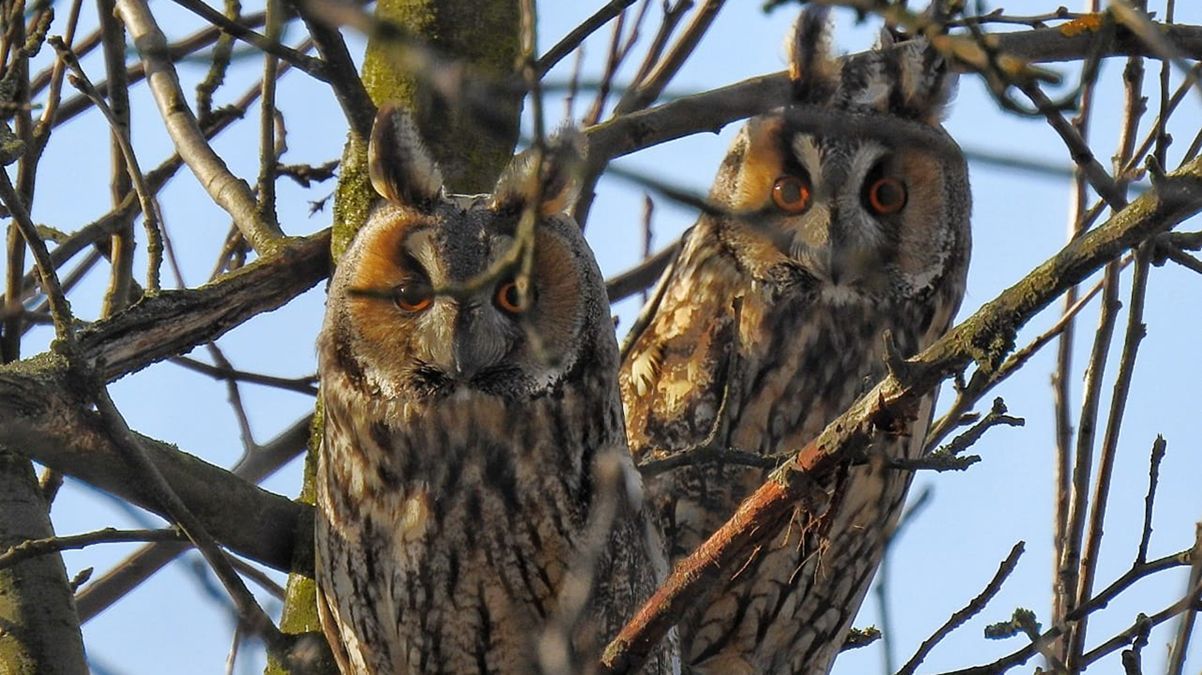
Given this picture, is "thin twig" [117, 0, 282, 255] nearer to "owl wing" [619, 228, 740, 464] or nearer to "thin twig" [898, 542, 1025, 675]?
"owl wing" [619, 228, 740, 464]

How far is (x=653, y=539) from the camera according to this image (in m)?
3.68

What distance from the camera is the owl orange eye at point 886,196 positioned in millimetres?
4266

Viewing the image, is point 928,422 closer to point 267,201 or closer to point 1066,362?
point 1066,362

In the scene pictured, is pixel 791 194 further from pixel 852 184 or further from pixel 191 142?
pixel 191 142

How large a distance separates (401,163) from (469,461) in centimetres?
64

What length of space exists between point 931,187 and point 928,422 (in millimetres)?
602

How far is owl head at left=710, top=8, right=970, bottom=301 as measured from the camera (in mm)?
4184

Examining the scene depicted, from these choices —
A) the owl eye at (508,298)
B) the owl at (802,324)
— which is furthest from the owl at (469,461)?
the owl at (802,324)

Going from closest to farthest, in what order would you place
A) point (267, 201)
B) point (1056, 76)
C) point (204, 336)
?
point (1056, 76), point (204, 336), point (267, 201)

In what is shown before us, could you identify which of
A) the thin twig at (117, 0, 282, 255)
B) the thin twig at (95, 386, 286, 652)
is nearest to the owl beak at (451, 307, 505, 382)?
the thin twig at (117, 0, 282, 255)

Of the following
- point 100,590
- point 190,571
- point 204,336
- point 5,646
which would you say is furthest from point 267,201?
point 190,571

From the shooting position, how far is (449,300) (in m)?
3.35

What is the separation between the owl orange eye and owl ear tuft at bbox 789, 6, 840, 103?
280mm

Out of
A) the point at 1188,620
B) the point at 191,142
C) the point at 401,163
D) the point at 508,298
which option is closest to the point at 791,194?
the point at 508,298
